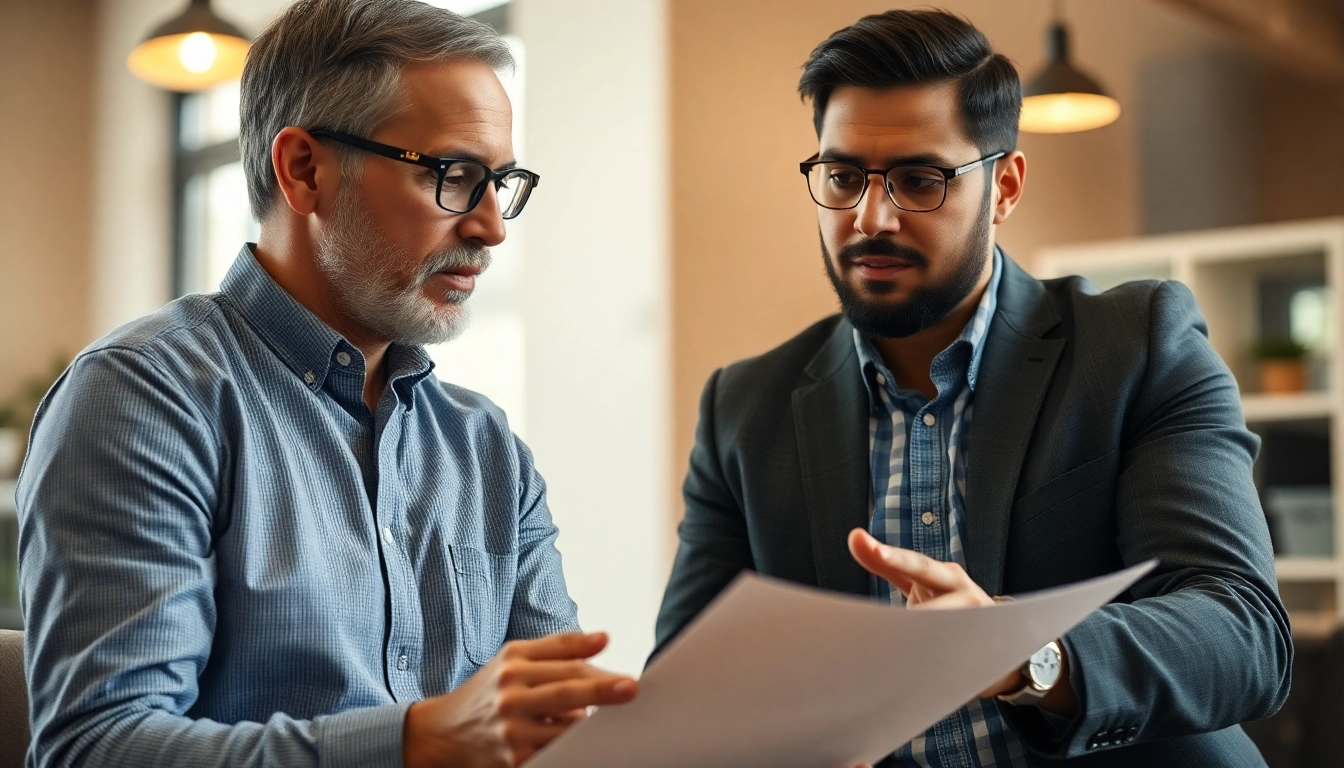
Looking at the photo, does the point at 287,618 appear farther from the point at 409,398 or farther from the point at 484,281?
the point at 484,281

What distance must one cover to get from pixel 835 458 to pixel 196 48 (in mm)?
2400

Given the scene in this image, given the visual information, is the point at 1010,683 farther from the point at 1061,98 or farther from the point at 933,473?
the point at 1061,98

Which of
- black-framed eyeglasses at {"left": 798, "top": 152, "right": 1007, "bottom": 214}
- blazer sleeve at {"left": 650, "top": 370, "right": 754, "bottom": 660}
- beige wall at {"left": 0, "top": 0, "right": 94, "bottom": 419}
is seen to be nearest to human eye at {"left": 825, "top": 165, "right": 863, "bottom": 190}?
black-framed eyeglasses at {"left": 798, "top": 152, "right": 1007, "bottom": 214}

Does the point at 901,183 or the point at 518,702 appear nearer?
the point at 518,702

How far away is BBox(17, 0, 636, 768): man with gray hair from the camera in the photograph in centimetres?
100

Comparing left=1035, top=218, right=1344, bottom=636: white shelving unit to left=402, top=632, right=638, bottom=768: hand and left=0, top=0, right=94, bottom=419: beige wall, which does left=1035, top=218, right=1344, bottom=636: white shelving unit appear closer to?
left=402, top=632, right=638, bottom=768: hand

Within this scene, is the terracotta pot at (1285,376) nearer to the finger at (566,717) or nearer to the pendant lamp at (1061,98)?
the pendant lamp at (1061,98)

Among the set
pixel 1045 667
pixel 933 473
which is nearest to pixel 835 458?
pixel 933 473

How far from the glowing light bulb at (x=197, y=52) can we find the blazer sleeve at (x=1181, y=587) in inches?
102

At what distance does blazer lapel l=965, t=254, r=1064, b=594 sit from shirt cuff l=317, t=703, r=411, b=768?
31.1 inches

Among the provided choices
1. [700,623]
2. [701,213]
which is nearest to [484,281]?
[701,213]

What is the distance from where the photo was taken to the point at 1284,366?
3.99 metres

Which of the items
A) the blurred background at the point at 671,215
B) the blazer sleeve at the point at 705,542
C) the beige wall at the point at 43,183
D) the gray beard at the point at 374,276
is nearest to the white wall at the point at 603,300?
the blurred background at the point at 671,215

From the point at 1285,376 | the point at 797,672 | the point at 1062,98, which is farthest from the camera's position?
the point at 1285,376
